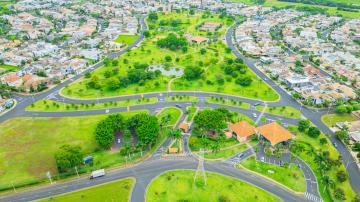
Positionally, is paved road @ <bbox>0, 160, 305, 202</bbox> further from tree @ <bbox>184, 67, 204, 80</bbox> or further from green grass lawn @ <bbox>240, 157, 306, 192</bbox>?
tree @ <bbox>184, 67, 204, 80</bbox>

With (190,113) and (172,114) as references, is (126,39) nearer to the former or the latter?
(172,114)

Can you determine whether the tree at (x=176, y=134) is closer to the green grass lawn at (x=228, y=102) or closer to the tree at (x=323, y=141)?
the green grass lawn at (x=228, y=102)

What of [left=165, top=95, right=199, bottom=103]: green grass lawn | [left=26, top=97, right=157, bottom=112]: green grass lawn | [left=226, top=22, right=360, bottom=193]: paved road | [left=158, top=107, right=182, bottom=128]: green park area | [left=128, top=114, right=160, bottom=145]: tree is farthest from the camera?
[left=165, top=95, right=199, bottom=103]: green grass lawn

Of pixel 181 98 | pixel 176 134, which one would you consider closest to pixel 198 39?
pixel 181 98

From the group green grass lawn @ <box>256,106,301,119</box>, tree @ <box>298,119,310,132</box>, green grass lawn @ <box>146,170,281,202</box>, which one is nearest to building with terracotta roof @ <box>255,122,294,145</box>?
tree @ <box>298,119,310,132</box>

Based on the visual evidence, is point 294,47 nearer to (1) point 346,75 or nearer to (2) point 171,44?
(1) point 346,75

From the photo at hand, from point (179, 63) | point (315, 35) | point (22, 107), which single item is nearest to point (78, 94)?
point (22, 107)
